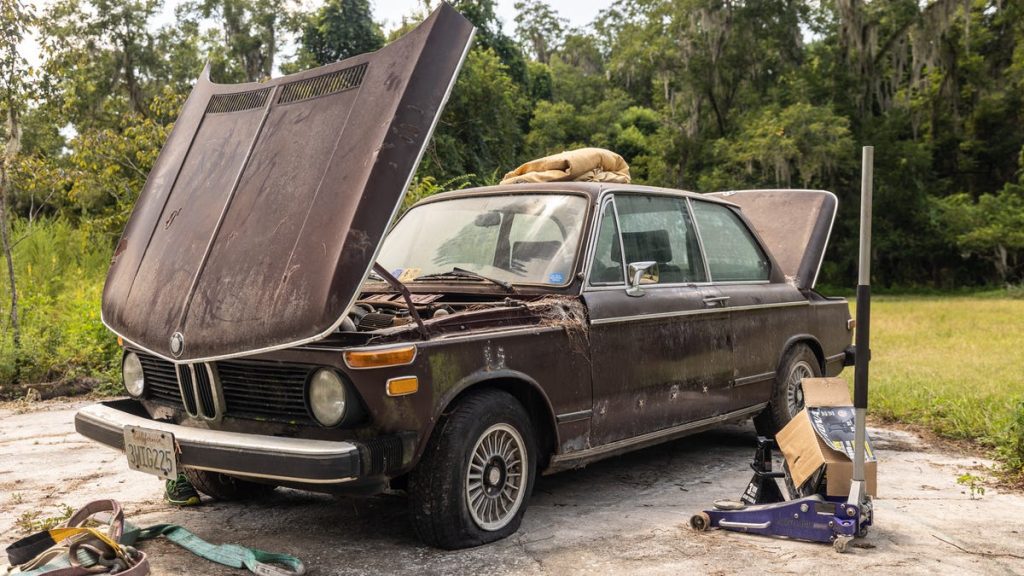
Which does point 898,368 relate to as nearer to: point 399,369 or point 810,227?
point 810,227

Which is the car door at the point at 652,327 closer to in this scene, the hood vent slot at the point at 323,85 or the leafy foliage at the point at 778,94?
the hood vent slot at the point at 323,85

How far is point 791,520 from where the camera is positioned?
4.28m

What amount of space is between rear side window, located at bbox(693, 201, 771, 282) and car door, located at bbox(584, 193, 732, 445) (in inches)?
6.4

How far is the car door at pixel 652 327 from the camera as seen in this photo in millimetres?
4918

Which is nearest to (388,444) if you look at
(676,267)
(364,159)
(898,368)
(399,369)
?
(399,369)

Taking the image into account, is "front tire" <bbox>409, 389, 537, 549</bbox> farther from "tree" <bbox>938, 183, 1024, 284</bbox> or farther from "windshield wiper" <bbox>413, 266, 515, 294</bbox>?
"tree" <bbox>938, 183, 1024, 284</bbox>

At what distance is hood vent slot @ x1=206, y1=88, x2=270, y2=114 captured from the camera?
467 cm

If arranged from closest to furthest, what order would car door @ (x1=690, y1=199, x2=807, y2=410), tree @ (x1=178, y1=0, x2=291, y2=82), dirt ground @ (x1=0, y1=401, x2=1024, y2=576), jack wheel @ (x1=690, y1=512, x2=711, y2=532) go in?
dirt ground @ (x1=0, y1=401, x2=1024, y2=576) < jack wheel @ (x1=690, y1=512, x2=711, y2=532) < car door @ (x1=690, y1=199, x2=807, y2=410) < tree @ (x1=178, y1=0, x2=291, y2=82)

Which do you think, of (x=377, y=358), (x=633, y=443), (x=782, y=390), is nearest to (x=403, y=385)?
(x=377, y=358)

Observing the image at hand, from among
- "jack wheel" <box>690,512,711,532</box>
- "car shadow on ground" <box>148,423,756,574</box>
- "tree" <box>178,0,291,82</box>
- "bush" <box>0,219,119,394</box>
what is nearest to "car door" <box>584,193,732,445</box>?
"car shadow on ground" <box>148,423,756,574</box>

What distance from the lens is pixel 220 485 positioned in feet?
16.6

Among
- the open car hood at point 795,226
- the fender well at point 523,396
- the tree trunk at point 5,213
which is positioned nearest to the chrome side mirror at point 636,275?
the fender well at point 523,396

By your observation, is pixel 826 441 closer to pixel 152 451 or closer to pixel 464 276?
pixel 464 276

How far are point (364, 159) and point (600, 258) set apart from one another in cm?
170
